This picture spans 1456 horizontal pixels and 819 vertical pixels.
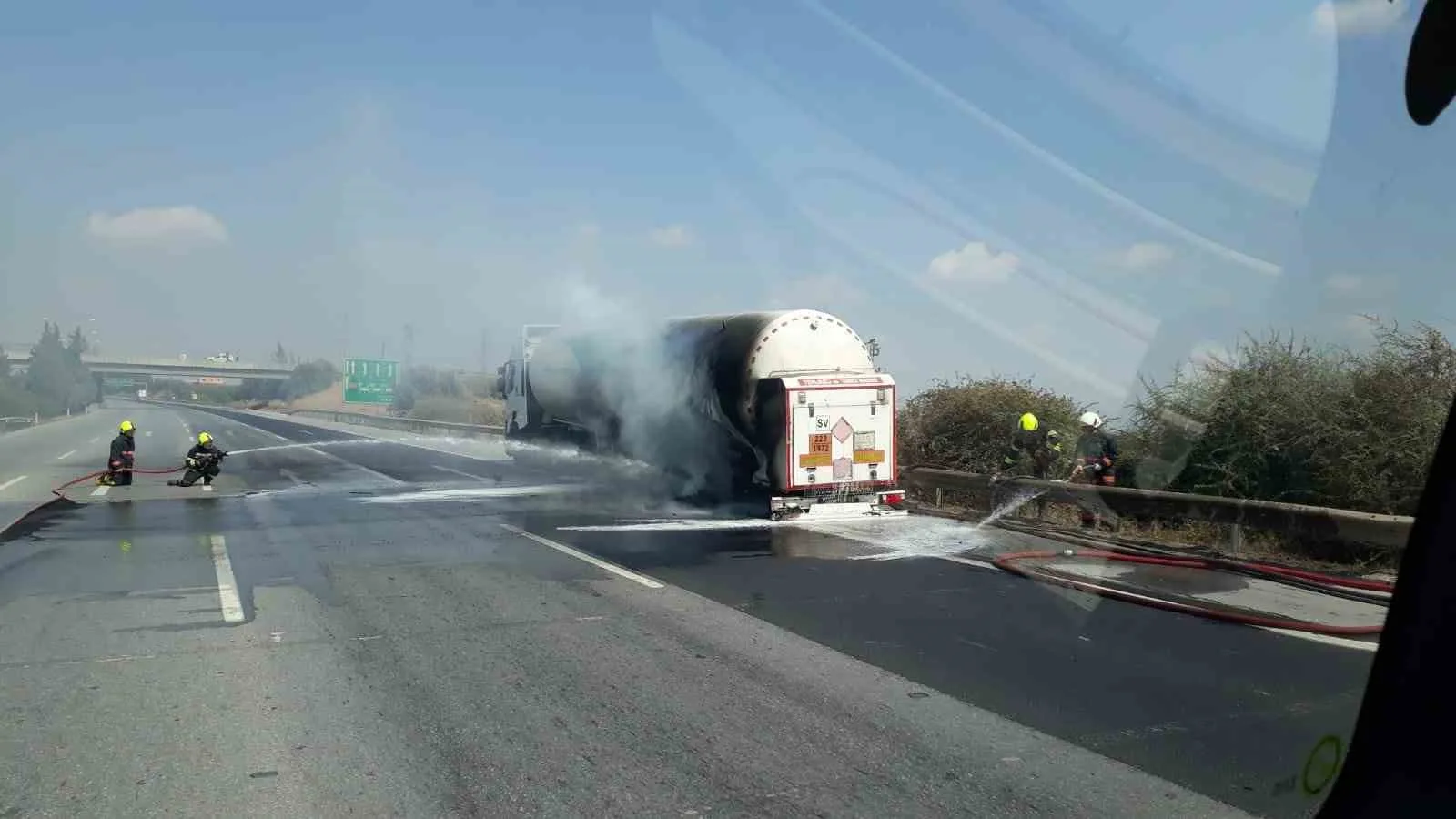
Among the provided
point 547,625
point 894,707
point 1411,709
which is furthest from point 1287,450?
point 1411,709

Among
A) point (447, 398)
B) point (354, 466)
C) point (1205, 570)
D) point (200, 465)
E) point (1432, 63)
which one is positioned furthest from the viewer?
point (447, 398)

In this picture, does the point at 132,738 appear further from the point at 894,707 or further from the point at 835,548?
the point at 835,548

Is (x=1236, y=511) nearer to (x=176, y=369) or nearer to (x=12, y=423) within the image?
(x=12, y=423)

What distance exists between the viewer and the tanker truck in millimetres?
14750

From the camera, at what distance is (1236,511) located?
10.8 meters

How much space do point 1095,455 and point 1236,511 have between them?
8.25ft

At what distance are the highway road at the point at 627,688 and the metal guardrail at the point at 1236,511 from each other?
2.46 m

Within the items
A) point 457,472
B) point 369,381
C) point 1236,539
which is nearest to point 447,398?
point 369,381

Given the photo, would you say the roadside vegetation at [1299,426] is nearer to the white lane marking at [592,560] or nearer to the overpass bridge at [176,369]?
the white lane marking at [592,560]

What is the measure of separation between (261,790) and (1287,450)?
9.57m

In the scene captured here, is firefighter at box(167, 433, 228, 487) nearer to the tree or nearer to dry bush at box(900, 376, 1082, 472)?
dry bush at box(900, 376, 1082, 472)

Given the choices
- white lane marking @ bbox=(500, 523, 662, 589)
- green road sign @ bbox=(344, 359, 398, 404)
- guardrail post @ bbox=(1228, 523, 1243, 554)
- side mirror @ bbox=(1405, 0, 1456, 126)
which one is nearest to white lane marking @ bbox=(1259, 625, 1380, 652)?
guardrail post @ bbox=(1228, 523, 1243, 554)

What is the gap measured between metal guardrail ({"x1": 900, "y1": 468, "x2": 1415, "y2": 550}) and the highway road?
2462 millimetres

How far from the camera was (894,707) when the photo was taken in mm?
5809
